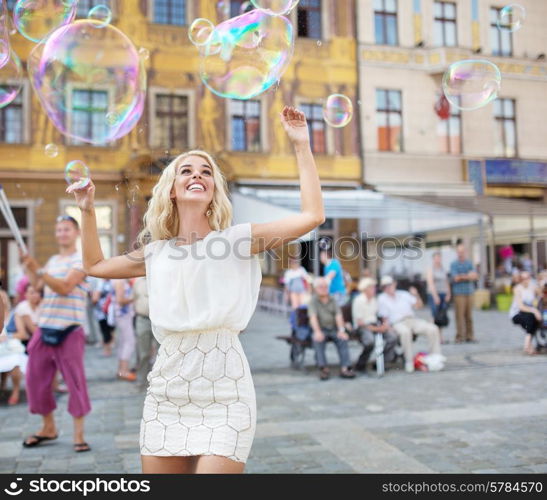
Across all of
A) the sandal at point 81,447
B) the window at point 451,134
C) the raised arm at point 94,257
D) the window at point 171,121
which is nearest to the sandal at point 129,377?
the sandal at point 81,447

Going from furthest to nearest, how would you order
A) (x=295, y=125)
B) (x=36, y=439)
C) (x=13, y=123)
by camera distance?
1. (x=13, y=123)
2. (x=36, y=439)
3. (x=295, y=125)

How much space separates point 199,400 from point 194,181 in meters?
0.76

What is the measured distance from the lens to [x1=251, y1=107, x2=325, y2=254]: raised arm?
81.9 inches

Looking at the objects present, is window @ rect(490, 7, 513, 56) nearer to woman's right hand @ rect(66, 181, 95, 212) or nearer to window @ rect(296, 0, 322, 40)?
window @ rect(296, 0, 322, 40)

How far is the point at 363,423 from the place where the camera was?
505cm

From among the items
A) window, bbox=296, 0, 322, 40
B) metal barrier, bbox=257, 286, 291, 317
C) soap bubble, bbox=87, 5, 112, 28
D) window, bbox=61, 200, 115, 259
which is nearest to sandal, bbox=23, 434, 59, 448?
→ soap bubble, bbox=87, 5, 112, 28

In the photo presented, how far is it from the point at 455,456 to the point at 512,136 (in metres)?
17.3

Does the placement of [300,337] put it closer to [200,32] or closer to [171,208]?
[200,32]

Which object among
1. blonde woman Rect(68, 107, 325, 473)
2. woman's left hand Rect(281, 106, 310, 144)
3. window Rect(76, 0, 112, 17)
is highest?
window Rect(76, 0, 112, 17)

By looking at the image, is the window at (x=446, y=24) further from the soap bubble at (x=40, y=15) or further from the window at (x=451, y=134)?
the soap bubble at (x=40, y=15)

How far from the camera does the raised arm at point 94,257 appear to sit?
7.57 ft

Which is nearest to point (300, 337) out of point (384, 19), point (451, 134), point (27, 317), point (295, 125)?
point (27, 317)

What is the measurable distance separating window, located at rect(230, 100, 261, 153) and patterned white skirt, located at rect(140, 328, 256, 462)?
16517mm

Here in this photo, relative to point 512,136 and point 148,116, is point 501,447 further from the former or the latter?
point 512,136
